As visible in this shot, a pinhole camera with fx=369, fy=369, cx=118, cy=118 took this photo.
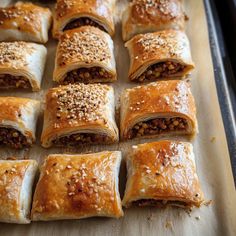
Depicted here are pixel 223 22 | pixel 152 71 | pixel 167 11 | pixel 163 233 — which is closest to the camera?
pixel 163 233

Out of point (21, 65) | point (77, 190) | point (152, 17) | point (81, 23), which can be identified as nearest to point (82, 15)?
point (81, 23)

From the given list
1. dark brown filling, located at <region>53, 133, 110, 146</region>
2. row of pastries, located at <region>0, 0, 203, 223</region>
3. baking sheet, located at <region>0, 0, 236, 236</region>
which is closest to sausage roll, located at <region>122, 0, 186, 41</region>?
row of pastries, located at <region>0, 0, 203, 223</region>

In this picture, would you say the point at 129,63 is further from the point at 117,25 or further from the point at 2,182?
the point at 2,182

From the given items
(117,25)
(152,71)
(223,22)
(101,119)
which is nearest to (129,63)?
(152,71)

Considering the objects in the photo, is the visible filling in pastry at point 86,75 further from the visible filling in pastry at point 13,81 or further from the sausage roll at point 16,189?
the sausage roll at point 16,189

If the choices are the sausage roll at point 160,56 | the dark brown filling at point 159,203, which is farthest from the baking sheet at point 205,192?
the sausage roll at point 160,56

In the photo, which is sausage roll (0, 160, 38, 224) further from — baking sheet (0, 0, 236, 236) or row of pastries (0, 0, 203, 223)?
baking sheet (0, 0, 236, 236)
